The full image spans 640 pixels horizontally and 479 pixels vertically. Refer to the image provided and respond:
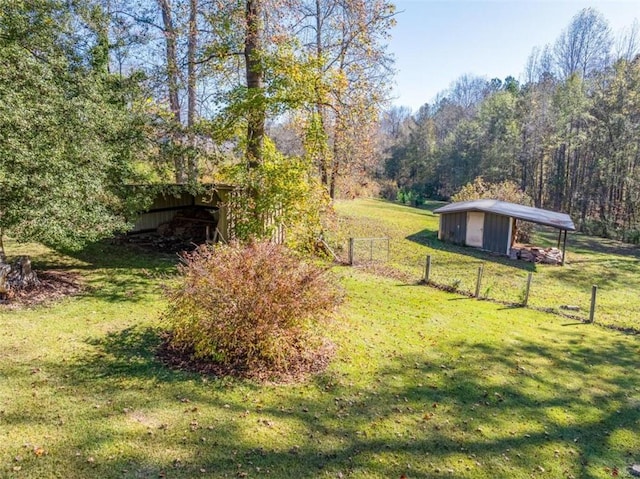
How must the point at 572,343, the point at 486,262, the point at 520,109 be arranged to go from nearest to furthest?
the point at 572,343
the point at 486,262
the point at 520,109

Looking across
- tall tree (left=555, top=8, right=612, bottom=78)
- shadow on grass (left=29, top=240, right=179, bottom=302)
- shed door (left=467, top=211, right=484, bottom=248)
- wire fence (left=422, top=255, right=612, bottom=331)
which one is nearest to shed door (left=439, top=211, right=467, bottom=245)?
shed door (left=467, top=211, right=484, bottom=248)

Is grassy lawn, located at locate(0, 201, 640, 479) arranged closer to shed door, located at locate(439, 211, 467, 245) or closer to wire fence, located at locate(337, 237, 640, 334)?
wire fence, located at locate(337, 237, 640, 334)

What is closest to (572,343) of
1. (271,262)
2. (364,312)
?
(364,312)

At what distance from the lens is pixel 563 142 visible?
35.8 m

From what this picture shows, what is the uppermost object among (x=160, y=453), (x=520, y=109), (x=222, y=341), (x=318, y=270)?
Answer: (x=520, y=109)

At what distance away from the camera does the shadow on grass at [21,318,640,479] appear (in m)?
4.11

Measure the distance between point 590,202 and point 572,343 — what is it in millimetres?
32497

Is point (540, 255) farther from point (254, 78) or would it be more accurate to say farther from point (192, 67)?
point (192, 67)

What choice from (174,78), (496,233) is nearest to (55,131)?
(174,78)

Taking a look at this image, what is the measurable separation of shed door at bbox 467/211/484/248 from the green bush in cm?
1708

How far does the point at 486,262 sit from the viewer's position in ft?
60.4

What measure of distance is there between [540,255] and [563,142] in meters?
21.4

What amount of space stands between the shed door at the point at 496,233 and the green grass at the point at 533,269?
0.83 m

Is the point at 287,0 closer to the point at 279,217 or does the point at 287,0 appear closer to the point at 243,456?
the point at 279,217
